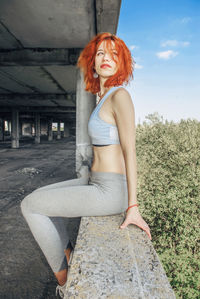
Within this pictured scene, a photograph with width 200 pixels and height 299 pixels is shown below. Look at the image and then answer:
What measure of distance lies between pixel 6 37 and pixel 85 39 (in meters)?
2.36

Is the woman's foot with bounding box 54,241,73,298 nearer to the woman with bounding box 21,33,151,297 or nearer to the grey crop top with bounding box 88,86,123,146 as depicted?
the woman with bounding box 21,33,151,297

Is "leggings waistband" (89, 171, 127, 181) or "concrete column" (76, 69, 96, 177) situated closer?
"leggings waistband" (89, 171, 127, 181)

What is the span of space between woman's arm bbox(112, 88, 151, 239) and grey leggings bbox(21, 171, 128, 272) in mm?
117

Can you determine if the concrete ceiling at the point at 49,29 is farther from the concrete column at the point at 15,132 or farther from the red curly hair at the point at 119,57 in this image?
the concrete column at the point at 15,132

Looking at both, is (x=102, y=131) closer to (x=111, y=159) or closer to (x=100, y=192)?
(x=111, y=159)

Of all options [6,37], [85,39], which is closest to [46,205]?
[85,39]

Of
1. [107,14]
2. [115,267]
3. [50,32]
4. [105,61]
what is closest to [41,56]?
[50,32]

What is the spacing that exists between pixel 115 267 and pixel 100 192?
0.49 metres

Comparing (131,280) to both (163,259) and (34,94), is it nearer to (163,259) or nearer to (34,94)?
(163,259)

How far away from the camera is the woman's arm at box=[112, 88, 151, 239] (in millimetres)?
1422

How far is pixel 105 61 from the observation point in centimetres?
177

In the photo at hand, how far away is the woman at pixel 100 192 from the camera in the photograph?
1.45 meters

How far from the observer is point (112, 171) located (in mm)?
1548

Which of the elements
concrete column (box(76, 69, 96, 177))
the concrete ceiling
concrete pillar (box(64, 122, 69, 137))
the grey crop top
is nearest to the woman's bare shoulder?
the grey crop top
